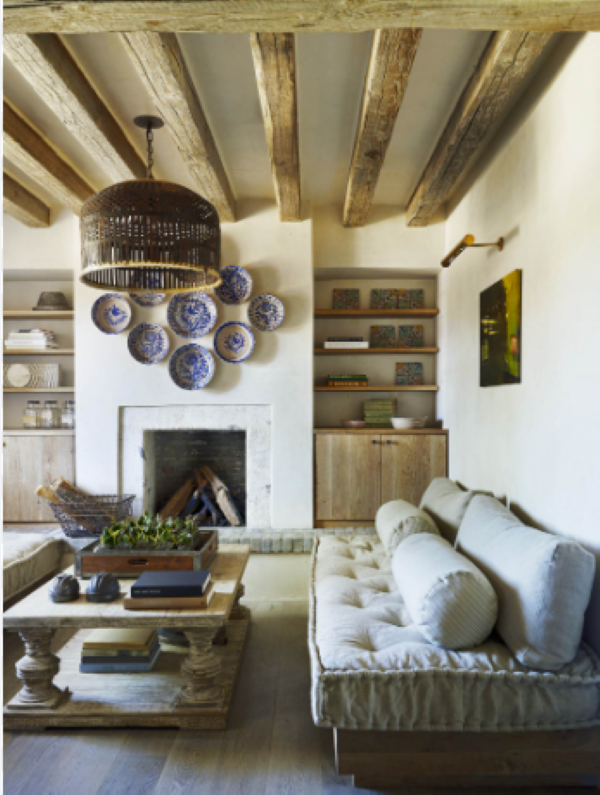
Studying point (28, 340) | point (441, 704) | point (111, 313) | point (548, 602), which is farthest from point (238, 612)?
point (28, 340)

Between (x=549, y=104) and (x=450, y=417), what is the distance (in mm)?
2419

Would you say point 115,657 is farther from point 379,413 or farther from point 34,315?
point 34,315

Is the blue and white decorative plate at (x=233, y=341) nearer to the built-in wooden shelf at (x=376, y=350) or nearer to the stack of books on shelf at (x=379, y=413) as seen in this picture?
the built-in wooden shelf at (x=376, y=350)

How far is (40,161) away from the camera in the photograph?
3.54 metres

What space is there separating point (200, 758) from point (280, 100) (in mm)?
2700

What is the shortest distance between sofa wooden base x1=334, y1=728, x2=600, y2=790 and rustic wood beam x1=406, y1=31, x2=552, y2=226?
8.09ft

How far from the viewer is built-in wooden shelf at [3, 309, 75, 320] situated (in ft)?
16.5

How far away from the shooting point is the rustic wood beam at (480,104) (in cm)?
236

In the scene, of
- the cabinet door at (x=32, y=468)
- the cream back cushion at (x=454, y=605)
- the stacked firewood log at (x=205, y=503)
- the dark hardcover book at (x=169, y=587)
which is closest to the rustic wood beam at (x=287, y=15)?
the cream back cushion at (x=454, y=605)

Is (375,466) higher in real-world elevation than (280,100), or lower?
lower

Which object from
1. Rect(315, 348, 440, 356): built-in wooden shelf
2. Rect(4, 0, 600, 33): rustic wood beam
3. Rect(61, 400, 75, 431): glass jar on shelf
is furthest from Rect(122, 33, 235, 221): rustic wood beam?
Rect(61, 400, 75, 431): glass jar on shelf

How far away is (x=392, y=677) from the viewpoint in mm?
1953

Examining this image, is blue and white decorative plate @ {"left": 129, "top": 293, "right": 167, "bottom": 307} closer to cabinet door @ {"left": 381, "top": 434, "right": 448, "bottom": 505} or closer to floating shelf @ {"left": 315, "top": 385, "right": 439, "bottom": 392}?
floating shelf @ {"left": 315, "top": 385, "right": 439, "bottom": 392}

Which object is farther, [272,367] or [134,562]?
[272,367]
